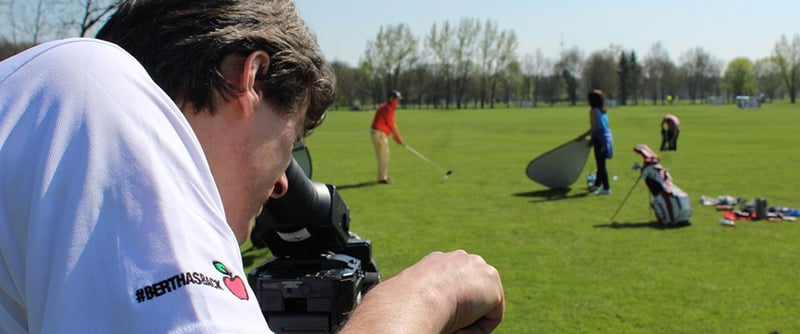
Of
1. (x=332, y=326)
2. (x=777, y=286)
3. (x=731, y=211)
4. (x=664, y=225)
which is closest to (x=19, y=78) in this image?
(x=332, y=326)

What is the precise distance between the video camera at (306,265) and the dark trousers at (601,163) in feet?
42.8

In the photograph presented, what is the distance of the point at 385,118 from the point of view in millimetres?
16750

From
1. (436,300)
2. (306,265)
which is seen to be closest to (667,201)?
(306,265)

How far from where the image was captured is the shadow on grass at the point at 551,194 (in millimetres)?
14117

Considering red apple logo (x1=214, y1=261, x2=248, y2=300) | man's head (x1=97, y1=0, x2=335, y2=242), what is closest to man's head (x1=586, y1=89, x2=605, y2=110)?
man's head (x1=97, y1=0, x2=335, y2=242)

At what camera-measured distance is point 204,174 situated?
0.90 m

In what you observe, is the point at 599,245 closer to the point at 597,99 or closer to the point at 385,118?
the point at 597,99

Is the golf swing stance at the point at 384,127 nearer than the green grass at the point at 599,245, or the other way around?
the green grass at the point at 599,245

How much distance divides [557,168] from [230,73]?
1449 cm

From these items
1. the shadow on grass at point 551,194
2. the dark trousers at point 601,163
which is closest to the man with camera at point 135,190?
the shadow on grass at point 551,194

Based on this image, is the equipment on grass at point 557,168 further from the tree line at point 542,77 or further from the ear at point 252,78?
the tree line at point 542,77

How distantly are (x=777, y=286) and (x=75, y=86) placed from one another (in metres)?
7.88

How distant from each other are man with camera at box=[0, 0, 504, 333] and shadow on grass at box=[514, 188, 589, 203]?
511 inches

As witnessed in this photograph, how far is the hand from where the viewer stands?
1.02 metres
